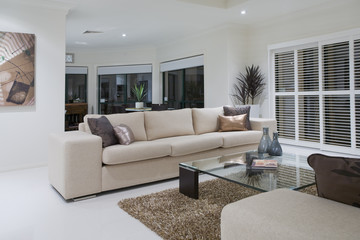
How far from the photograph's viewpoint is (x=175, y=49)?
783 centimetres

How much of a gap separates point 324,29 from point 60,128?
491cm

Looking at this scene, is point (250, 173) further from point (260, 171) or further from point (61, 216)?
point (61, 216)

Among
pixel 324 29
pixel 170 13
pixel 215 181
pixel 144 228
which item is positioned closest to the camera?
pixel 144 228

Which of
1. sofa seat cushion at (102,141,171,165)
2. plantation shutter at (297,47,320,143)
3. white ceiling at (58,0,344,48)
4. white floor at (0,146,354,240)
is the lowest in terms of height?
white floor at (0,146,354,240)

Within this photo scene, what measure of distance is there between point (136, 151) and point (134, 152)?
27 millimetres

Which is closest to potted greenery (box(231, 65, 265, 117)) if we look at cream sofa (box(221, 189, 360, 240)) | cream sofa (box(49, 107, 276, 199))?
cream sofa (box(49, 107, 276, 199))

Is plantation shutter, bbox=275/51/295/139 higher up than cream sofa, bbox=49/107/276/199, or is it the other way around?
plantation shutter, bbox=275/51/295/139

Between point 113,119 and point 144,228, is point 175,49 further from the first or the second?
point 144,228

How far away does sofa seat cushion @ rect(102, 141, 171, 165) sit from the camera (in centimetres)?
288

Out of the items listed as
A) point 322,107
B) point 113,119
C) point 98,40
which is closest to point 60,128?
point 113,119

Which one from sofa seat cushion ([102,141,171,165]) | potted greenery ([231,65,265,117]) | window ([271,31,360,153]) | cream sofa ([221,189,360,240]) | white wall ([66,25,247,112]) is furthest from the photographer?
white wall ([66,25,247,112])

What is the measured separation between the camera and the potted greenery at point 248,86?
234 inches

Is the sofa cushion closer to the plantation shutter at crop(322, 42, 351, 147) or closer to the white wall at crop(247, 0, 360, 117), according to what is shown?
the white wall at crop(247, 0, 360, 117)

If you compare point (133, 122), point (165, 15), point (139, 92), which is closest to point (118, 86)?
point (139, 92)
